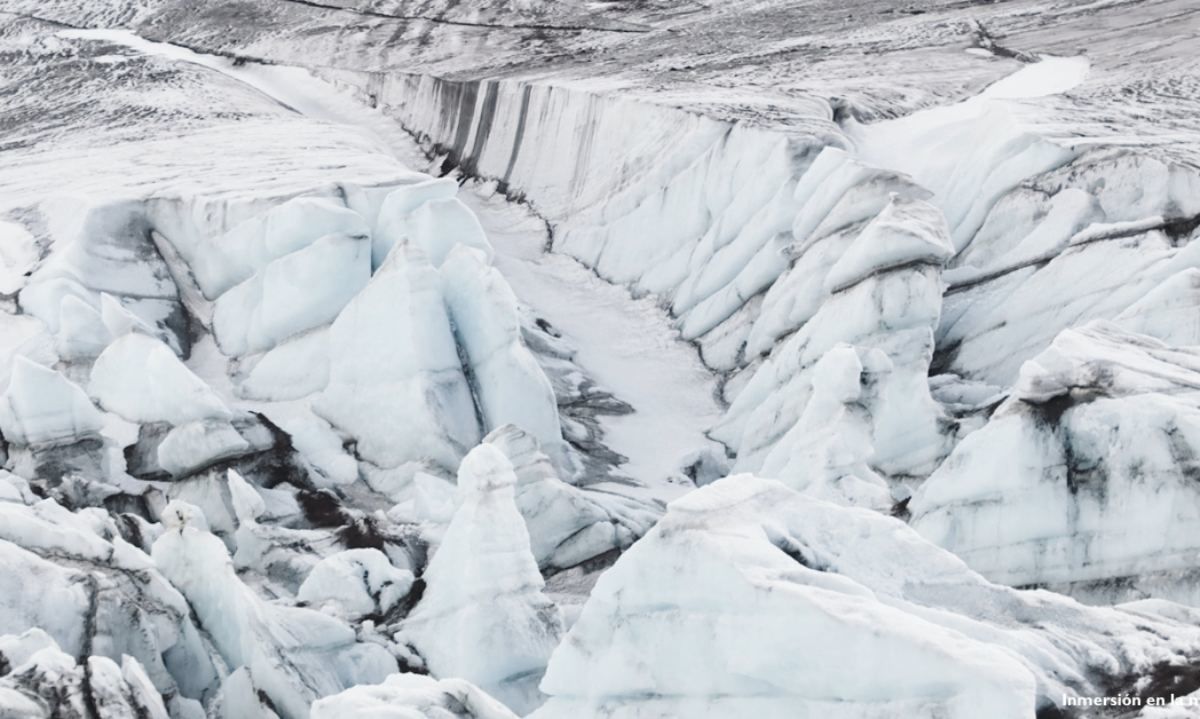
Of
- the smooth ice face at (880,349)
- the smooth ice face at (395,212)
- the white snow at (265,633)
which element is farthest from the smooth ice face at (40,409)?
the smooth ice face at (880,349)

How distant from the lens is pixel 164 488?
14.2 m

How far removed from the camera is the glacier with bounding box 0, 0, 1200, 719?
691cm

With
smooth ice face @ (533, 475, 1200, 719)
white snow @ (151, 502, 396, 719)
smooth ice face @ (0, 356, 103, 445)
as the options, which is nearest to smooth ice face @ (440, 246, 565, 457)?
smooth ice face @ (0, 356, 103, 445)

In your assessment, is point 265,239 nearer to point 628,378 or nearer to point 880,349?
point 628,378

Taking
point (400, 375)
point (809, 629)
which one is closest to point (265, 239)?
point (400, 375)

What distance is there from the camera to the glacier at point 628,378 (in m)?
6.91

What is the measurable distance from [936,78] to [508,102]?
7.41m

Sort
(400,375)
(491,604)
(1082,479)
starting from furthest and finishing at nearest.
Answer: (400,375) < (491,604) < (1082,479)

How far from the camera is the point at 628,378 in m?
18.0

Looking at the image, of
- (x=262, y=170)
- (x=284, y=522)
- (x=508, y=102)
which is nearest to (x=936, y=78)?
(x=508, y=102)

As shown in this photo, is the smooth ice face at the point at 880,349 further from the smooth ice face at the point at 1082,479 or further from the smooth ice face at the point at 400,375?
the smooth ice face at the point at 400,375

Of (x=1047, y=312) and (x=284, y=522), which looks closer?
(x=284, y=522)

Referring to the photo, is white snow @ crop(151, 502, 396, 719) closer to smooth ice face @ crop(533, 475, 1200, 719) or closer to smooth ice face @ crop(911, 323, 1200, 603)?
smooth ice face @ crop(533, 475, 1200, 719)

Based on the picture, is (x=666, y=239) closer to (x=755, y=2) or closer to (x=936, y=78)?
(x=936, y=78)
